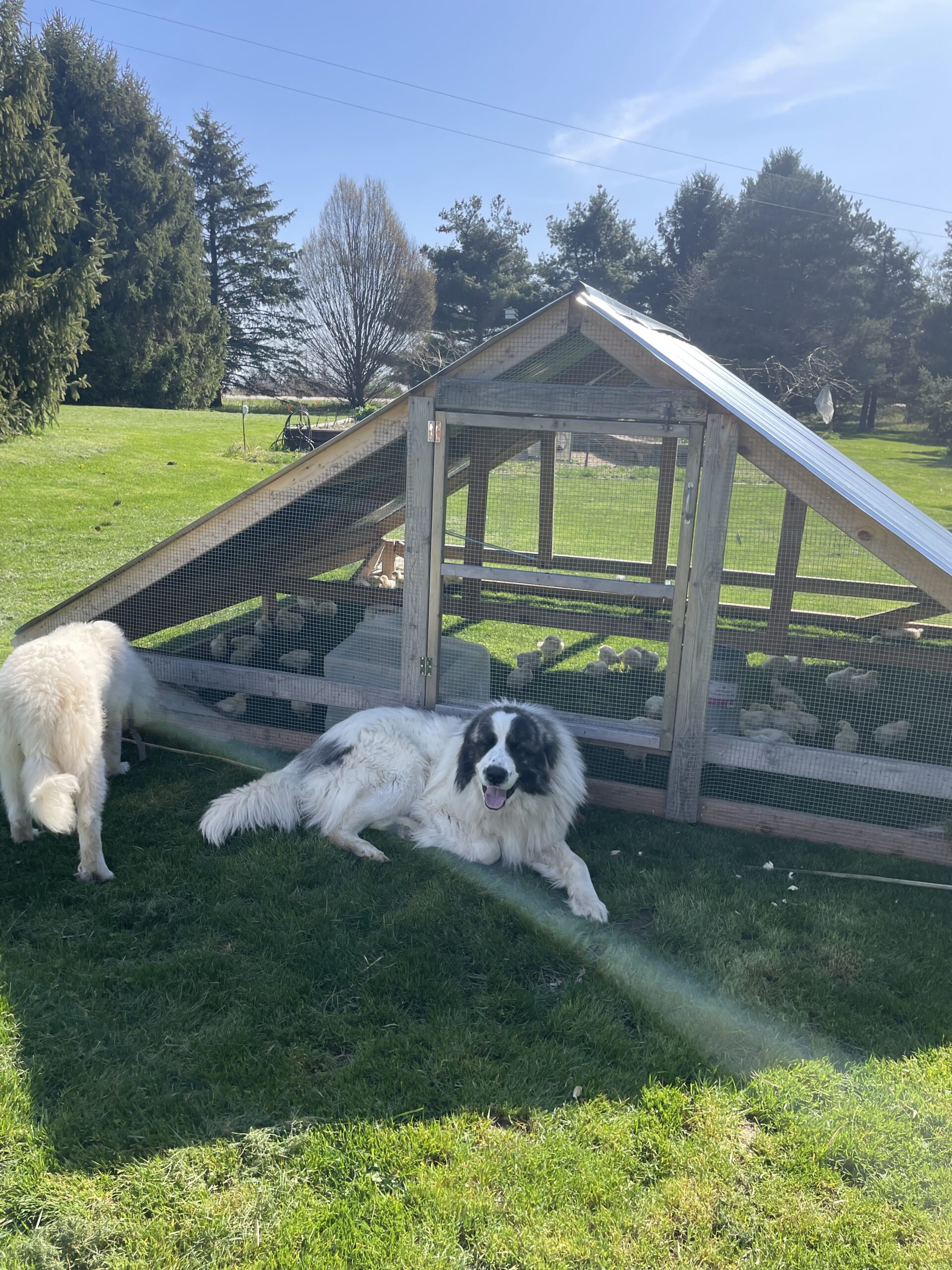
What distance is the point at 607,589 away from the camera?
407 cm

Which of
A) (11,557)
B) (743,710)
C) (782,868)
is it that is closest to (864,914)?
(782,868)

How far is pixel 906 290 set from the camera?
3067cm

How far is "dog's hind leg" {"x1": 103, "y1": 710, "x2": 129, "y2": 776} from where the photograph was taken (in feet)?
14.5

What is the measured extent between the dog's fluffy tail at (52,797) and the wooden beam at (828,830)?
311 cm

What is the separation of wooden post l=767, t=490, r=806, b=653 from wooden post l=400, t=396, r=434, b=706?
2724 millimetres

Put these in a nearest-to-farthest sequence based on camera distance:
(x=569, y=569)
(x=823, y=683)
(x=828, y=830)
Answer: (x=828, y=830)
(x=823, y=683)
(x=569, y=569)

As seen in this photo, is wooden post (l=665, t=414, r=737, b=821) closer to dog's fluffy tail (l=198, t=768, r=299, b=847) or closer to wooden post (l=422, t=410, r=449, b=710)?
wooden post (l=422, t=410, r=449, b=710)

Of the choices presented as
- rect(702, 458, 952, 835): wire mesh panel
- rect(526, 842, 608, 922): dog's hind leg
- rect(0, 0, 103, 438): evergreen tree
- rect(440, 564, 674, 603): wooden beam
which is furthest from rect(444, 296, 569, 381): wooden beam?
rect(0, 0, 103, 438): evergreen tree

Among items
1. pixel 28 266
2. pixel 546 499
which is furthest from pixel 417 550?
pixel 28 266

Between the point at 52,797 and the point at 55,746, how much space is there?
1.08ft

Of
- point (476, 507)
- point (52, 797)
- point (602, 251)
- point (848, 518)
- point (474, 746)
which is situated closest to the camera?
point (52, 797)

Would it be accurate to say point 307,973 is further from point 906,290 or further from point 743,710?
point 906,290

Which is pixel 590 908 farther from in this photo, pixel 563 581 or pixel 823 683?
pixel 823 683

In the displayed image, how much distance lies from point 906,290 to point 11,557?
33.0 metres
